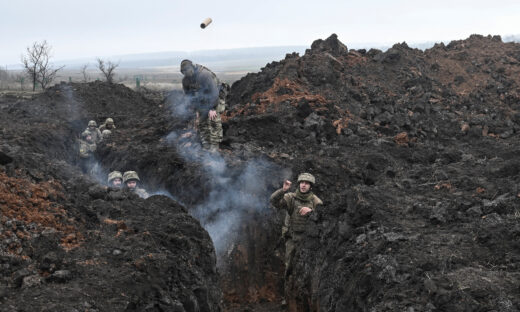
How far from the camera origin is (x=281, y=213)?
9.97 m

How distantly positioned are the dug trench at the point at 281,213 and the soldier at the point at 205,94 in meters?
0.61

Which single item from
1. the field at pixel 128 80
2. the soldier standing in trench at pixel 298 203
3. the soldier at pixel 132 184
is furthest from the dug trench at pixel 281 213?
the field at pixel 128 80

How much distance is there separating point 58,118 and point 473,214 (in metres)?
16.0

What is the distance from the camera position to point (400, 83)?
59.8 feet

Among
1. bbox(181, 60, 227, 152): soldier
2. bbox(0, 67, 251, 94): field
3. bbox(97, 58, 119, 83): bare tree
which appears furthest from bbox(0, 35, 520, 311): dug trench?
bbox(0, 67, 251, 94): field

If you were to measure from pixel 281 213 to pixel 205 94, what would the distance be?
11.2ft

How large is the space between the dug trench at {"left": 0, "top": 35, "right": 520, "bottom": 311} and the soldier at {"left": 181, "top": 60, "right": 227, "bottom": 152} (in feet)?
1.99

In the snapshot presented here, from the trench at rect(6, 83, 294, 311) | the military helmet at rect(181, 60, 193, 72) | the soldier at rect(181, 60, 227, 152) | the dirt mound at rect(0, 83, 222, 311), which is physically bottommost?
the trench at rect(6, 83, 294, 311)

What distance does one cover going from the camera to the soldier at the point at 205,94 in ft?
36.1

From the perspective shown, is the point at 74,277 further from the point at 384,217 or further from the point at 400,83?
Answer: the point at 400,83

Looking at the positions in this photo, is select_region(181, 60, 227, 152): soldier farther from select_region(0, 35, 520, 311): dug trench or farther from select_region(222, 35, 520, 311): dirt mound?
select_region(222, 35, 520, 311): dirt mound

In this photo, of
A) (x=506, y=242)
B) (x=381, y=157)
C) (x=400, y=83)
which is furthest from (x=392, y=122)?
(x=506, y=242)

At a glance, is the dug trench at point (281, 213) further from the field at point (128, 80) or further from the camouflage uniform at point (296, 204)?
the field at point (128, 80)

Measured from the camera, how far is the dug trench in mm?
5047
